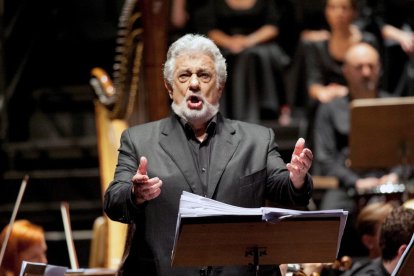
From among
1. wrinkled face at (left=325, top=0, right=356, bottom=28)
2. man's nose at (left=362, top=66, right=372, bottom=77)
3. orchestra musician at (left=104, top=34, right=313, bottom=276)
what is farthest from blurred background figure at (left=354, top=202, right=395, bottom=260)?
wrinkled face at (left=325, top=0, right=356, bottom=28)

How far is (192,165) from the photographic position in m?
4.06

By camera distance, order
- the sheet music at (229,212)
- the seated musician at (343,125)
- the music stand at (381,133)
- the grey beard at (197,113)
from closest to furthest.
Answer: the sheet music at (229,212)
the grey beard at (197,113)
the music stand at (381,133)
the seated musician at (343,125)

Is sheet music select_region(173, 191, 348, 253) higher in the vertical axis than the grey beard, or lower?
lower

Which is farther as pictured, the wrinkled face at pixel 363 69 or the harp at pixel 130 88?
the wrinkled face at pixel 363 69

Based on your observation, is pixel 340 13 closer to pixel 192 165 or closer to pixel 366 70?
pixel 366 70

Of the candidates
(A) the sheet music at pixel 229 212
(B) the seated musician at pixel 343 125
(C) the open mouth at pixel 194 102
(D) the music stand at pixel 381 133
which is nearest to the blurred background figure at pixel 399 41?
(B) the seated musician at pixel 343 125

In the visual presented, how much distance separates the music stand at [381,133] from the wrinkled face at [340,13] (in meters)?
1.66

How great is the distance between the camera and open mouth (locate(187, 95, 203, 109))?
4117 mm

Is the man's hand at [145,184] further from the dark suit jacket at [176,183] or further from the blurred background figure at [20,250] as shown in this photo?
the blurred background figure at [20,250]

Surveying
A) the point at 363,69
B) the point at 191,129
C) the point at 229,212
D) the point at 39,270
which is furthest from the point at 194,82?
the point at 363,69

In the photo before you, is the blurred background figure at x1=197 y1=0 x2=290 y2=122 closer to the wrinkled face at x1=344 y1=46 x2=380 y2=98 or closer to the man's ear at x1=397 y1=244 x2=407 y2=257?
the wrinkled face at x1=344 y1=46 x2=380 y2=98

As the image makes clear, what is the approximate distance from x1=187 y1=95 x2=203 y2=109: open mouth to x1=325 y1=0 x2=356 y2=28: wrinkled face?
13.8 ft

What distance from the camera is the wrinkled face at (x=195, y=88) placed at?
4.12 m

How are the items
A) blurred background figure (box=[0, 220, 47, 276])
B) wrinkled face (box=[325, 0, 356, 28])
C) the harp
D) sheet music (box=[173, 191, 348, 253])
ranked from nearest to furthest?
1. sheet music (box=[173, 191, 348, 253])
2. blurred background figure (box=[0, 220, 47, 276])
3. the harp
4. wrinkled face (box=[325, 0, 356, 28])
